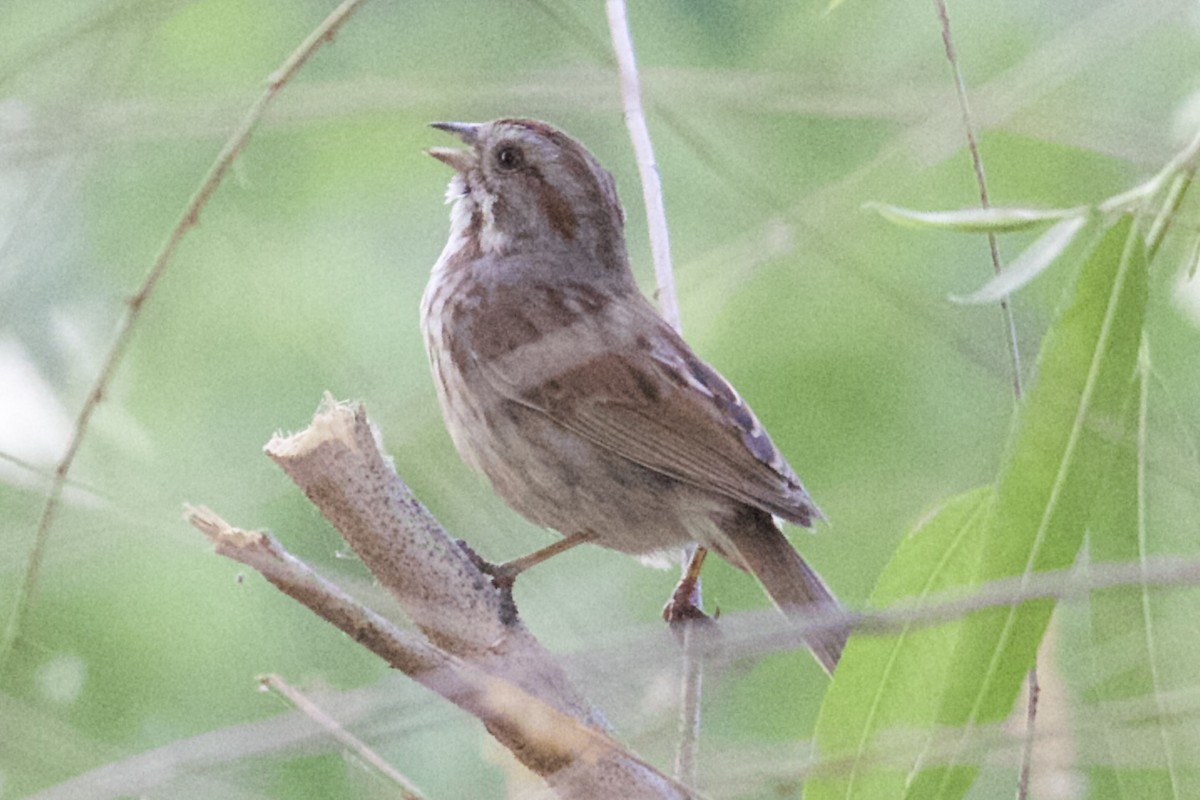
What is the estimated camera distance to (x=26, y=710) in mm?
1786

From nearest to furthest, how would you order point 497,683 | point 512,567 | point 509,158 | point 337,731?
point 337,731
point 497,683
point 512,567
point 509,158

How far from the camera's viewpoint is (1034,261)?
1547 mm

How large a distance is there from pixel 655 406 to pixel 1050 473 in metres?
1.35

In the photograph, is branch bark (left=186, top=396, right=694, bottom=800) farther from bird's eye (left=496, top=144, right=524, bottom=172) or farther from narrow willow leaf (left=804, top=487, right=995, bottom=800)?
bird's eye (left=496, top=144, right=524, bottom=172)

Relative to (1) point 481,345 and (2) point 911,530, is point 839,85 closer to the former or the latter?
(2) point 911,530

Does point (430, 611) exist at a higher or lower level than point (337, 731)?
higher

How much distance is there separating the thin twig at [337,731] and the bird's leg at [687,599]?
1.12 meters

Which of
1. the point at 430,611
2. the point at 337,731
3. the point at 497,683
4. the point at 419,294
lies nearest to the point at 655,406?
the point at 430,611

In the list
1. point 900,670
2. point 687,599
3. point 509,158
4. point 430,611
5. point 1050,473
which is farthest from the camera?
point 509,158

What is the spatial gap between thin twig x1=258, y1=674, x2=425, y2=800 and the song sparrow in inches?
42.6

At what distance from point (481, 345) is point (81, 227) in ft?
4.67

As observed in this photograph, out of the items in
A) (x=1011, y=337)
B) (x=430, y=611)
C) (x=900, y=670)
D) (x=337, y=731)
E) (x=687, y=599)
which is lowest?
(x=337, y=731)

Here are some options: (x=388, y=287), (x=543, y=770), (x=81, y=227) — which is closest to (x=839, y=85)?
(x=543, y=770)

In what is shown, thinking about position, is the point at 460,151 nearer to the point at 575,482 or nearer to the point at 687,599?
the point at 575,482
